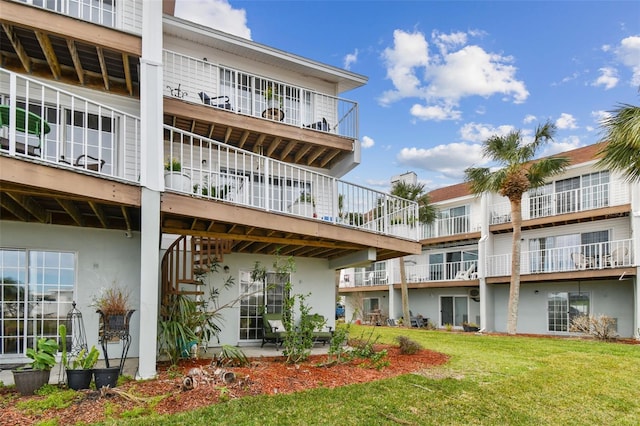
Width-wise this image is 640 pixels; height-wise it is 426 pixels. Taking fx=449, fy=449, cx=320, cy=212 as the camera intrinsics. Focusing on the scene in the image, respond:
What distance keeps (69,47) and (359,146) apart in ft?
25.8

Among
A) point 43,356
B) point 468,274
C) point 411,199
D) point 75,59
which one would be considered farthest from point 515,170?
point 43,356

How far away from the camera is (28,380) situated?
20.6ft

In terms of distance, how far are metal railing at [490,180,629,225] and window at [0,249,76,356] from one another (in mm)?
19587

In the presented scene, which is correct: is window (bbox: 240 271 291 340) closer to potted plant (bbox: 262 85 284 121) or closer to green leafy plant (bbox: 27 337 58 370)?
potted plant (bbox: 262 85 284 121)

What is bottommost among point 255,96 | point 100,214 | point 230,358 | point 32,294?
point 230,358

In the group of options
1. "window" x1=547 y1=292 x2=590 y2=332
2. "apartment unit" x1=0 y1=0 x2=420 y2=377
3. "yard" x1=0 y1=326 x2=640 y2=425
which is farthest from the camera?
"window" x1=547 y1=292 x2=590 y2=332

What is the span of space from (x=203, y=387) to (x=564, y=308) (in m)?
19.7

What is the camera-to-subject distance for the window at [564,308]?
20516mm

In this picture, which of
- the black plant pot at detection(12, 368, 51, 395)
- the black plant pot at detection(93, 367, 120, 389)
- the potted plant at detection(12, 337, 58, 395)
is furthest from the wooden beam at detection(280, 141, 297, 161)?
the black plant pot at detection(12, 368, 51, 395)

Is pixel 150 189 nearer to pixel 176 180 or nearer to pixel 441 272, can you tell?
pixel 176 180

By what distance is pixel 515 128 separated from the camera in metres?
19.6

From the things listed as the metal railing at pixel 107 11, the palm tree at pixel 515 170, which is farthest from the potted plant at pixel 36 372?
the palm tree at pixel 515 170

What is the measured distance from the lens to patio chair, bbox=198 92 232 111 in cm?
1206

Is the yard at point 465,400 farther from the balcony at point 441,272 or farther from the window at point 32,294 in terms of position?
the balcony at point 441,272
